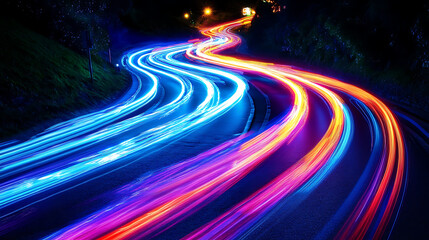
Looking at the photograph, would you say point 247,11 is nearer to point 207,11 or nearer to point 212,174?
point 207,11

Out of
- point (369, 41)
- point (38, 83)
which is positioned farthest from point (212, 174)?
point (369, 41)

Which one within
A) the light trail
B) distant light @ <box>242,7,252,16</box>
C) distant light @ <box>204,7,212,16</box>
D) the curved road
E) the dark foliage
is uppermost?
distant light @ <box>242,7,252,16</box>

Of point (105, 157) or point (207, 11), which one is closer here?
point (105, 157)

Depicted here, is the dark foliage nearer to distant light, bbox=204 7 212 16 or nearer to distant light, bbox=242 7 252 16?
distant light, bbox=204 7 212 16

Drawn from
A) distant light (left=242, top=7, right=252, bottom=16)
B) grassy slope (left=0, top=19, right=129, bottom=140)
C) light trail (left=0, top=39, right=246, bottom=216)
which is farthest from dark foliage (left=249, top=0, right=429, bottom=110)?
distant light (left=242, top=7, right=252, bottom=16)

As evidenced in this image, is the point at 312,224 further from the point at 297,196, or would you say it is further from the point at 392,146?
the point at 392,146

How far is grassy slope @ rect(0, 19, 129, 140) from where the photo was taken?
1110 cm

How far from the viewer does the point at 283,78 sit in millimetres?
22719

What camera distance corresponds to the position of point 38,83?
1323cm

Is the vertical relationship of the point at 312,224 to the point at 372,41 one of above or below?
below

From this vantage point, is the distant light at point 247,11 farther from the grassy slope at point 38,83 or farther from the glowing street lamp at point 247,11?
the grassy slope at point 38,83

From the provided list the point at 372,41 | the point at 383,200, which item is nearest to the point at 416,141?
the point at 383,200

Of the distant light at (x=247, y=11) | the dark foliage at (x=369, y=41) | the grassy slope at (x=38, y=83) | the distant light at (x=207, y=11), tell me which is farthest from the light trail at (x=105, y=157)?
the distant light at (x=247, y=11)

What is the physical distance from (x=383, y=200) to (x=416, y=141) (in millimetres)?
4417
